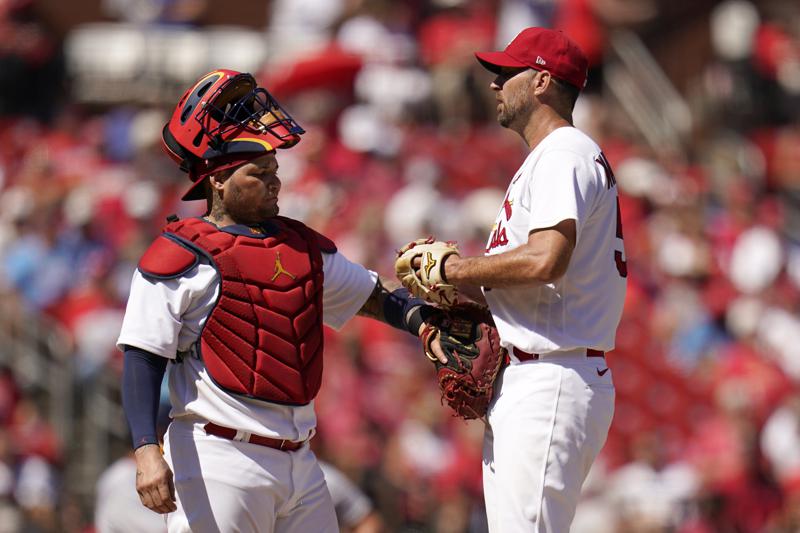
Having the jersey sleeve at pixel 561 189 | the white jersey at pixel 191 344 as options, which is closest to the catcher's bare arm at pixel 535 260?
the jersey sleeve at pixel 561 189

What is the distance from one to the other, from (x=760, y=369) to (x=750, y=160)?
12.8 ft

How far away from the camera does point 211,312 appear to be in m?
4.19

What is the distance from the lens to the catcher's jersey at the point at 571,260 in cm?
415

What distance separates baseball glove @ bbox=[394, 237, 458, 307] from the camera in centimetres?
434

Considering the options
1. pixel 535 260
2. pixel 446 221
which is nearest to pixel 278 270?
pixel 535 260

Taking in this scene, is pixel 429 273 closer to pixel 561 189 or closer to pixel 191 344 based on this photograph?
pixel 561 189

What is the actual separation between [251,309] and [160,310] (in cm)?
27

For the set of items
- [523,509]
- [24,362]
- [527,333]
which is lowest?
[24,362]

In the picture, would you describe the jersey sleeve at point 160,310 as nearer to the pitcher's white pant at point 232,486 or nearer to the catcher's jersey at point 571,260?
the pitcher's white pant at point 232,486

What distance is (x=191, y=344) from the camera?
425 centimetres

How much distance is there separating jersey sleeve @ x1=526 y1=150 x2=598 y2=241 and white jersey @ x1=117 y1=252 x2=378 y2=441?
0.95 metres

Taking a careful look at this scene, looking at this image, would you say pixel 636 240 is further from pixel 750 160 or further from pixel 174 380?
pixel 174 380

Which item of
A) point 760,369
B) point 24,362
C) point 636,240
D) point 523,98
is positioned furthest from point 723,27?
point 523,98

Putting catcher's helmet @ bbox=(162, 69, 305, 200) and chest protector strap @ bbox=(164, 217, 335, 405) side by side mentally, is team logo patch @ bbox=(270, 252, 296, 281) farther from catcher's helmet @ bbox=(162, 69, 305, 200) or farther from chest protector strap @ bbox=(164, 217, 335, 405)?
catcher's helmet @ bbox=(162, 69, 305, 200)
